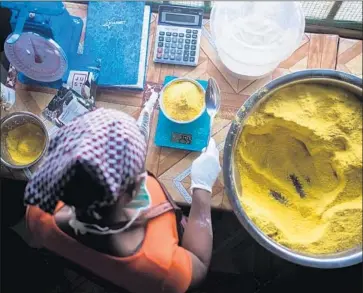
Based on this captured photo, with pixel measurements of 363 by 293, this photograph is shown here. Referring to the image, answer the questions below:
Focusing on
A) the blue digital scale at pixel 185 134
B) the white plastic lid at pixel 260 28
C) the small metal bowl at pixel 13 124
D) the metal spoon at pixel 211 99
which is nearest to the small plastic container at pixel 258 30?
the white plastic lid at pixel 260 28

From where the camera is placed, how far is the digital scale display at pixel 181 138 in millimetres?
1398

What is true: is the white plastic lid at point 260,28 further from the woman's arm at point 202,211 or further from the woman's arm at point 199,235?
the woman's arm at point 199,235

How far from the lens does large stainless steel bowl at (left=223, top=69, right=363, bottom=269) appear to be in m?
1.14

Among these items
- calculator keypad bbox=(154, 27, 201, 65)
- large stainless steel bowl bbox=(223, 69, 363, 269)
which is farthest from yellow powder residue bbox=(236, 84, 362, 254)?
calculator keypad bbox=(154, 27, 201, 65)

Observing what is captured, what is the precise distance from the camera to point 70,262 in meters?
1.17

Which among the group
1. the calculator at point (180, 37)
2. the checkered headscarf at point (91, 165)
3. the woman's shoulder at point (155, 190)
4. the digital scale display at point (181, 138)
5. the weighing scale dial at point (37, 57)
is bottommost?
the woman's shoulder at point (155, 190)

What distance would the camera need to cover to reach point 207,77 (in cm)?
146

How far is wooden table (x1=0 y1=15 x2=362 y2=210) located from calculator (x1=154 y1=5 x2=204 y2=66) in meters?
0.03

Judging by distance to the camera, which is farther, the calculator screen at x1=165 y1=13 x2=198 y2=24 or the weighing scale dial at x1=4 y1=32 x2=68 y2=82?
the calculator screen at x1=165 y1=13 x2=198 y2=24

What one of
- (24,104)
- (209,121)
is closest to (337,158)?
(209,121)

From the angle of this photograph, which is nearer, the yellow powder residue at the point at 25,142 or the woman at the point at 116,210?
the woman at the point at 116,210

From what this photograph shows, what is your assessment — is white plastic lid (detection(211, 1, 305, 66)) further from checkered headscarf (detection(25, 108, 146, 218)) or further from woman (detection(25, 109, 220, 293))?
checkered headscarf (detection(25, 108, 146, 218))

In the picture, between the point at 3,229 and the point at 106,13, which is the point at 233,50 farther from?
the point at 3,229

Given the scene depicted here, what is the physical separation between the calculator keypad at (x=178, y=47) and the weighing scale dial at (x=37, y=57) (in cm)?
30
